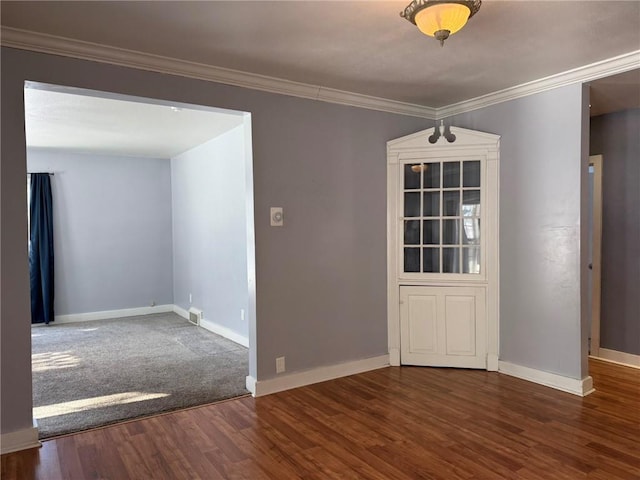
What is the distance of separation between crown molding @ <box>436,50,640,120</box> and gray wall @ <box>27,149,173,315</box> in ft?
16.9

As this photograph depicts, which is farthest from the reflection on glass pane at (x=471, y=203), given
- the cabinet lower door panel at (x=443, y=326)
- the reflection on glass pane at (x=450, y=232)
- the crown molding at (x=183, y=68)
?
the crown molding at (x=183, y=68)

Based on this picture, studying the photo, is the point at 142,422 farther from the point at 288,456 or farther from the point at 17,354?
the point at 288,456

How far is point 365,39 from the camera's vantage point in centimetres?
298

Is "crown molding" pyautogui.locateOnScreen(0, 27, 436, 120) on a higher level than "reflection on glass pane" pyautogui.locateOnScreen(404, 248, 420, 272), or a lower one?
higher

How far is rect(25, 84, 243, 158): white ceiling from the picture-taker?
4426 mm

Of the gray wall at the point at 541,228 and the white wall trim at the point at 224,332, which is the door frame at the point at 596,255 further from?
the white wall trim at the point at 224,332

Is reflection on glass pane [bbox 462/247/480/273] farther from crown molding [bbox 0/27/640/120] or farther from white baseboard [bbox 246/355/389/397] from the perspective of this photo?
crown molding [bbox 0/27/640/120]

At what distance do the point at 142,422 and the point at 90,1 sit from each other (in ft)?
8.86

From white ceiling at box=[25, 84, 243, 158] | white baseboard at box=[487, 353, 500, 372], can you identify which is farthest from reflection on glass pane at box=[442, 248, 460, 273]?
white ceiling at box=[25, 84, 243, 158]

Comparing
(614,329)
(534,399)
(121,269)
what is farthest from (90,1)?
(121,269)

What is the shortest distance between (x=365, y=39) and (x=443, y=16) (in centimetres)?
74

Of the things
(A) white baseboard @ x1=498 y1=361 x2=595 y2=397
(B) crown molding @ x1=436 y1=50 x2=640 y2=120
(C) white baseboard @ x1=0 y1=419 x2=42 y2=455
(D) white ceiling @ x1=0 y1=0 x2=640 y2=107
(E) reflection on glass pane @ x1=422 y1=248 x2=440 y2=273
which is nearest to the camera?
(D) white ceiling @ x1=0 y1=0 x2=640 y2=107

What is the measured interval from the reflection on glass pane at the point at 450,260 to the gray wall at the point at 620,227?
1.56 metres

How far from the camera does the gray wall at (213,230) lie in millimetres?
5668
